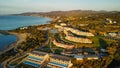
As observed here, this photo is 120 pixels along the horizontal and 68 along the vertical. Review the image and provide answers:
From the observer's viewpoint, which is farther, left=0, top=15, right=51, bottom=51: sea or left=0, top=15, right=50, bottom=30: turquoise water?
left=0, top=15, right=50, bottom=30: turquoise water

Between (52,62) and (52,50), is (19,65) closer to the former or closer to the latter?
(52,62)

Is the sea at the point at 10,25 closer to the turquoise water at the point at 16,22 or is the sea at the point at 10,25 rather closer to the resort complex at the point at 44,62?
the turquoise water at the point at 16,22

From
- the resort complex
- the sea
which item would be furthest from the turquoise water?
the resort complex

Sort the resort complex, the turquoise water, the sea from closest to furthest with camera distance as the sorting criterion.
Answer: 1. the resort complex
2. the sea
3. the turquoise water

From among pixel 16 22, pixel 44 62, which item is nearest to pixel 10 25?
pixel 16 22

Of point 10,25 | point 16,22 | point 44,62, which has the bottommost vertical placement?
point 16,22

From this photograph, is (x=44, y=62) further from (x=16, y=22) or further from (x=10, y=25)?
(x=16, y=22)

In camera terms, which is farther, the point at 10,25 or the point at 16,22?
the point at 16,22

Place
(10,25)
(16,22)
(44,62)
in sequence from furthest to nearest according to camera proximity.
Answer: (16,22), (10,25), (44,62)

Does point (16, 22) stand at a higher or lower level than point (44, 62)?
lower

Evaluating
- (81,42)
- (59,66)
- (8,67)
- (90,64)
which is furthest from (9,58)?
(81,42)

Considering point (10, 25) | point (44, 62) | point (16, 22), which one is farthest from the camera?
point (16, 22)

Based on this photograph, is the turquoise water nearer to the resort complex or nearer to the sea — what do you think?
the sea

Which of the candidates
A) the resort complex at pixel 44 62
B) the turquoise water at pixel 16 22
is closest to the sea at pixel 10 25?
the turquoise water at pixel 16 22
